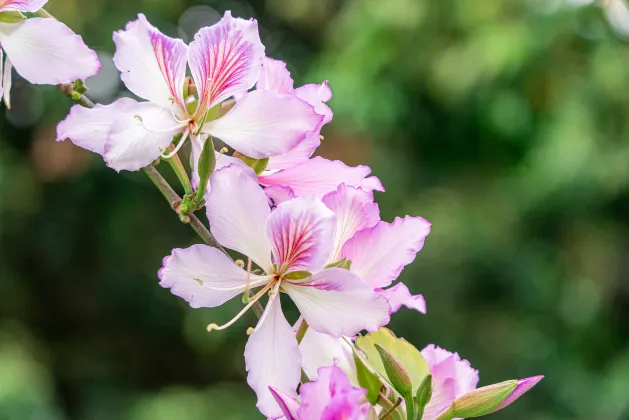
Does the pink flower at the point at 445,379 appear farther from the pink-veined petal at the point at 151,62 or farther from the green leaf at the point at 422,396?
the pink-veined petal at the point at 151,62

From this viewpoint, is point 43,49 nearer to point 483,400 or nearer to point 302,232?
point 302,232

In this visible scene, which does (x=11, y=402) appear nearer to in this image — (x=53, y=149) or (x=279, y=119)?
(x=53, y=149)

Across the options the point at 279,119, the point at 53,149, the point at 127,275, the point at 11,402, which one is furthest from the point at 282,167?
the point at 127,275

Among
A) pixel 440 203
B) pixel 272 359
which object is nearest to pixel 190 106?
pixel 272 359

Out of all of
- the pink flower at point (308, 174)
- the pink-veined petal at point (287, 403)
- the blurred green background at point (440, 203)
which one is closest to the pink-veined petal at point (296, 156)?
the pink flower at point (308, 174)

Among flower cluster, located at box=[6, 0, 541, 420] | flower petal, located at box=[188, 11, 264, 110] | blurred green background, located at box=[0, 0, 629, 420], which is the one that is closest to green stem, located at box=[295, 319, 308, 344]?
flower cluster, located at box=[6, 0, 541, 420]
